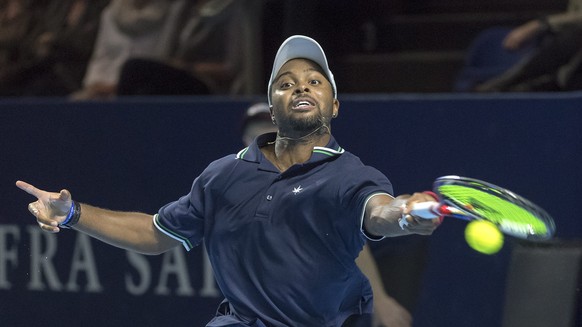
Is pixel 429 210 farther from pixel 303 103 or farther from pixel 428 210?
pixel 303 103

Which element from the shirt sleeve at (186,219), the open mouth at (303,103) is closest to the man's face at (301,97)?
the open mouth at (303,103)

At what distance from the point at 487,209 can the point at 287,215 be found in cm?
70

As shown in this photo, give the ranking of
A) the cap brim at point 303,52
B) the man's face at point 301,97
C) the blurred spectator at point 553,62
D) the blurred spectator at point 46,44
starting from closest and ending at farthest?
1. the man's face at point 301,97
2. the cap brim at point 303,52
3. the blurred spectator at point 553,62
4. the blurred spectator at point 46,44

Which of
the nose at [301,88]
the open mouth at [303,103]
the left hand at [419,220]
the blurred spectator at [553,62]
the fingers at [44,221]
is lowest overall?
the fingers at [44,221]

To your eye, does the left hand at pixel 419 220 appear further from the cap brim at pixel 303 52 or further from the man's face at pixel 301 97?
the cap brim at pixel 303 52

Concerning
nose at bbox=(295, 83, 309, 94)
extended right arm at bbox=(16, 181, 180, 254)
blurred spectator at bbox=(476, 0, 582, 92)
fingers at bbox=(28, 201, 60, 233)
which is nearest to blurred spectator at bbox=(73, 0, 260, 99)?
blurred spectator at bbox=(476, 0, 582, 92)

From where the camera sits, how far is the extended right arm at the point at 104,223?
12.2ft

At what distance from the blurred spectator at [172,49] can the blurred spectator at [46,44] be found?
0.49 m

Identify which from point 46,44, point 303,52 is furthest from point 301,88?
point 46,44

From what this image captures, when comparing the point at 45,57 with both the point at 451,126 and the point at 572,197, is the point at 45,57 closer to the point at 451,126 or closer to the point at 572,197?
the point at 451,126

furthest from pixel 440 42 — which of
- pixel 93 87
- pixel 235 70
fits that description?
pixel 93 87

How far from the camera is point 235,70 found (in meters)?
6.69

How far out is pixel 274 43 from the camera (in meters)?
6.79

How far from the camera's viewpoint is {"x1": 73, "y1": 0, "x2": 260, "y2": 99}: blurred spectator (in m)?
6.39
